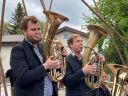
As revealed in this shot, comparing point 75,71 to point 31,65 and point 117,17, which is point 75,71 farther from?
point 117,17

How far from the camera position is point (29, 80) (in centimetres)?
504

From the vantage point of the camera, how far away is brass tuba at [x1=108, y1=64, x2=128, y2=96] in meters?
7.30

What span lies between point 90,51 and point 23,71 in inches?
58.1

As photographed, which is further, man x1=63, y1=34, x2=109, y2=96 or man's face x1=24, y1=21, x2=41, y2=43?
man x1=63, y1=34, x2=109, y2=96

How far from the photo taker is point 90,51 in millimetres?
6297

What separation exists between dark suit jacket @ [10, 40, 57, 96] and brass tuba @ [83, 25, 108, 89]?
3.82 ft

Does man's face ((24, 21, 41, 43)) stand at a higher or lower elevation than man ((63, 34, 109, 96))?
higher

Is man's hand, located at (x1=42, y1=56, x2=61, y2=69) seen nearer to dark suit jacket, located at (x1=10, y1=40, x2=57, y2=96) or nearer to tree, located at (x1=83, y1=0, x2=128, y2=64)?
dark suit jacket, located at (x1=10, y1=40, x2=57, y2=96)

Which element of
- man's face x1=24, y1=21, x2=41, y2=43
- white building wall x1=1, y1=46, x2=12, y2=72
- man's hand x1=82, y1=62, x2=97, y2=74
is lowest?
white building wall x1=1, y1=46, x2=12, y2=72

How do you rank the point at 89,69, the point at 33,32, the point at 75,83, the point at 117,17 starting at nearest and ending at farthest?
the point at 33,32 < the point at 89,69 < the point at 75,83 < the point at 117,17

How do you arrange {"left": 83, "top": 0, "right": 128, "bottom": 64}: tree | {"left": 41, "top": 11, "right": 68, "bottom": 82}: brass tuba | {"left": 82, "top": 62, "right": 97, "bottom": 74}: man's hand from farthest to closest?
{"left": 83, "top": 0, "right": 128, "bottom": 64}: tree, {"left": 82, "top": 62, "right": 97, "bottom": 74}: man's hand, {"left": 41, "top": 11, "right": 68, "bottom": 82}: brass tuba

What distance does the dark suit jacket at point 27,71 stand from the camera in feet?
16.5

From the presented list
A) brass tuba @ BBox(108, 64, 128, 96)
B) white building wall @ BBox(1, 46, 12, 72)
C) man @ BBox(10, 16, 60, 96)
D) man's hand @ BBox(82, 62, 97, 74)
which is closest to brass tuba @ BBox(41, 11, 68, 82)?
man @ BBox(10, 16, 60, 96)

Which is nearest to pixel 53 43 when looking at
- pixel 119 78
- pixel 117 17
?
pixel 119 78
